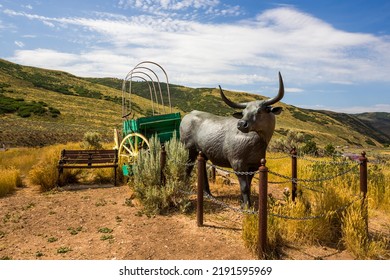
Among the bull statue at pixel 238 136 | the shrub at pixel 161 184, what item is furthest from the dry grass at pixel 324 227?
the shrub at pixel 161 184

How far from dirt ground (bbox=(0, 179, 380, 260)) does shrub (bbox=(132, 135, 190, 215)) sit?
30 centimetres

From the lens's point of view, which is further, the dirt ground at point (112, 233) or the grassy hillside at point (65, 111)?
the grassy hillside at point (65, 111)

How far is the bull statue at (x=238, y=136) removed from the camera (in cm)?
519

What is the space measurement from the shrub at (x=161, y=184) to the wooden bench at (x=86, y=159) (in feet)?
7.40

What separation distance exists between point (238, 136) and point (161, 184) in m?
2.00

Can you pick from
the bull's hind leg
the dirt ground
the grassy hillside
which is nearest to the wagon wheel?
the bull's hind leg

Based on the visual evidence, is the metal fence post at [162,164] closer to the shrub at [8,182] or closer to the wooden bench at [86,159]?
the wooden bench at [86,159]

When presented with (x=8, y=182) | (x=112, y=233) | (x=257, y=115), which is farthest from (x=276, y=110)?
(x=8, y=182)

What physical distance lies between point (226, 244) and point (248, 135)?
198 centimetres

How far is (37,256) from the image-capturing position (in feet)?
14.5

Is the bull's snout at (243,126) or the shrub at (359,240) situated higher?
the bull's snout at (243,126)

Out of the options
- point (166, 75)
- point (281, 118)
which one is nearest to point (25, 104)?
point (166, 75)

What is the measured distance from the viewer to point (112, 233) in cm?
526

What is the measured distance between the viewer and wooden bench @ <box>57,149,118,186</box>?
8.59 metres
